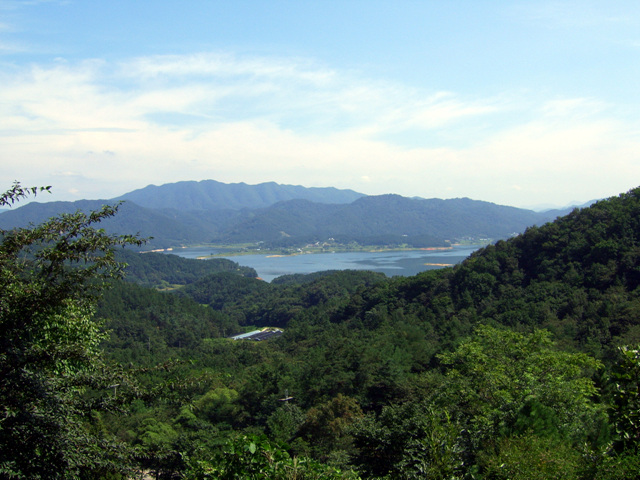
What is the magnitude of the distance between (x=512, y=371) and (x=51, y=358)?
9.84 meters

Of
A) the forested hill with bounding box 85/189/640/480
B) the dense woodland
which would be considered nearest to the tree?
the dense woodland

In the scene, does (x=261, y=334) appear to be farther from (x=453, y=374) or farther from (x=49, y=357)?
(x=49, y=357)

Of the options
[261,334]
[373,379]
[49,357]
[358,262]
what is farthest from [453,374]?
[358,262]

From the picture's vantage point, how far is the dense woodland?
439cm

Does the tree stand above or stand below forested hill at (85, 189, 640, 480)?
above

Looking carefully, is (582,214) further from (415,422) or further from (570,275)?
(415,422)

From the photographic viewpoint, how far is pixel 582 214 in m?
33.2

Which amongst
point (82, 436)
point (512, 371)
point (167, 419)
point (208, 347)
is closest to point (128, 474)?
point (82, 436)

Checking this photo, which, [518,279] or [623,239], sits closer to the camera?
[623,239]

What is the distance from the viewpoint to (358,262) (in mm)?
123062

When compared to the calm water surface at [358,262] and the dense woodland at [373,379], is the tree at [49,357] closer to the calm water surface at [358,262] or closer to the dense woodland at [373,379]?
the dense woodland at [373,379]

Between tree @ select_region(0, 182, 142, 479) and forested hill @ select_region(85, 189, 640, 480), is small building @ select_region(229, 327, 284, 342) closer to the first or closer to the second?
forested hill @ select_region(85, 189, 640, 480)

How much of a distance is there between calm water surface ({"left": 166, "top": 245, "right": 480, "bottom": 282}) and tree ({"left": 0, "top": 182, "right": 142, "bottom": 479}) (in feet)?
263

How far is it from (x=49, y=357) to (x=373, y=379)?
14420 millimetres
